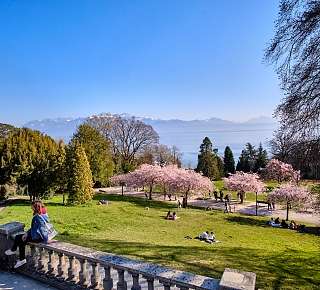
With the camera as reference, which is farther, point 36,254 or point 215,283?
point 36,254

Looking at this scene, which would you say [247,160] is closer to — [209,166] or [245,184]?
[209,166]

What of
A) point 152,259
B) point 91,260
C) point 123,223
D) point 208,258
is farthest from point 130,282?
point 123,223

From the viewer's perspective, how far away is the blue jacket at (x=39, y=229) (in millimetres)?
8758

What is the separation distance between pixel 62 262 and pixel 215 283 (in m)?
3.82

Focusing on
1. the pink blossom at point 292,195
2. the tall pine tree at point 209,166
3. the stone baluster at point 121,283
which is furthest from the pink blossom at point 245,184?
the stone baluster at point 121,283

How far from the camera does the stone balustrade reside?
6.03 m

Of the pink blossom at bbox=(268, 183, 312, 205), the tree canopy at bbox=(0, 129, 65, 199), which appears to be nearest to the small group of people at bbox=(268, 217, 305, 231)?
the pink blossom at bbox=(268, 183, 312, 205)

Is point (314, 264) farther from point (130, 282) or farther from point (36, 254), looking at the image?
point (36, 254)

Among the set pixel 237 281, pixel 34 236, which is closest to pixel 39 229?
pixel 34 236

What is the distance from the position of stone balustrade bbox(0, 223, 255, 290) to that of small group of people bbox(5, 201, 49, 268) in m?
0.14

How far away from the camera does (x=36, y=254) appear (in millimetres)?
8875

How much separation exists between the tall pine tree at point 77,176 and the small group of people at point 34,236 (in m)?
25.6

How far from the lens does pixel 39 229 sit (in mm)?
8836

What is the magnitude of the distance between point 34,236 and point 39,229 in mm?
206
